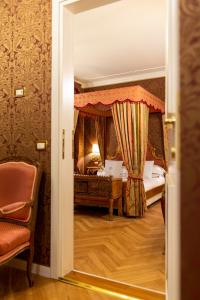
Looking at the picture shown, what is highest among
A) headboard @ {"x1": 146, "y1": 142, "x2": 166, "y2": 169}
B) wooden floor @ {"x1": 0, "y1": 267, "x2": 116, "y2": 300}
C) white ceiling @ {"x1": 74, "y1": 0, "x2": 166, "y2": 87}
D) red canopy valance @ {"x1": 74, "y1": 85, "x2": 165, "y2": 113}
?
white ceiling @ {"x1": 74, "y1": 0, "x2": 166, "y2": 87}

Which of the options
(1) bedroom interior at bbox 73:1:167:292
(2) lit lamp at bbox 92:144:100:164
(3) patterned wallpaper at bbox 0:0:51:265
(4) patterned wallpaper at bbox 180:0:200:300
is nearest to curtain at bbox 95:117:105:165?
(1) bedroom interior at bbox 73:1:167:292

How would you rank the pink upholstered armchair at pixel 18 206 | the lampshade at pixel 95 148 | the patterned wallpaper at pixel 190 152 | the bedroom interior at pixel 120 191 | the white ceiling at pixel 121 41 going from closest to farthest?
the patterned wallpaper at pixel 190 152
the pink upholstered armchair at pixel 18 206
the bedroom interior at pixel 120 191
the white ceiling at pixel 121 41
the lampshade at pixel 95 148

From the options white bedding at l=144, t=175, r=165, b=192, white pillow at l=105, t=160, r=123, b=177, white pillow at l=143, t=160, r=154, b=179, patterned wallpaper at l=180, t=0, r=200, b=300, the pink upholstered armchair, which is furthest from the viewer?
white pillow at l=143, t=160, r=154, b=179

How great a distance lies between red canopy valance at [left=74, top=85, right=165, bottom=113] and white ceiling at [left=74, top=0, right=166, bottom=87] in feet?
3.07

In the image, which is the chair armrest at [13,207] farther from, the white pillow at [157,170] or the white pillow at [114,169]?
the white pillow at [157,170]

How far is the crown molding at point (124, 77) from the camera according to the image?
21.5 ft

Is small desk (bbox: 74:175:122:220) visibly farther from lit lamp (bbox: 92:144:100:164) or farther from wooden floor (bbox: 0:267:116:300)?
lit lamp (bbox: 92:144:100:164)

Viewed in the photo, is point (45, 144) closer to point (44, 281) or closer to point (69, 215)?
point (69, 215)

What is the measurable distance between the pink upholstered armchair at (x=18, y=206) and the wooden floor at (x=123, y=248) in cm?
81

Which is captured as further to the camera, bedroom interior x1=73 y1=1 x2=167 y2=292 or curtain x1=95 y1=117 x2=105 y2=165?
curtain x1=95 y1=117 x2=105 y2=165

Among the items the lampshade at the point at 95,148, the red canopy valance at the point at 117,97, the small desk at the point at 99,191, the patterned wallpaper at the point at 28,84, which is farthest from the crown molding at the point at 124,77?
the patterned wallpaper at the point at 28,84

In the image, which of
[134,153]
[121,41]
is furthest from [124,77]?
[134,153]

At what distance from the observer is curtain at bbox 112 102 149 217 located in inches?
183

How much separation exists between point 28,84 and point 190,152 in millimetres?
2283
